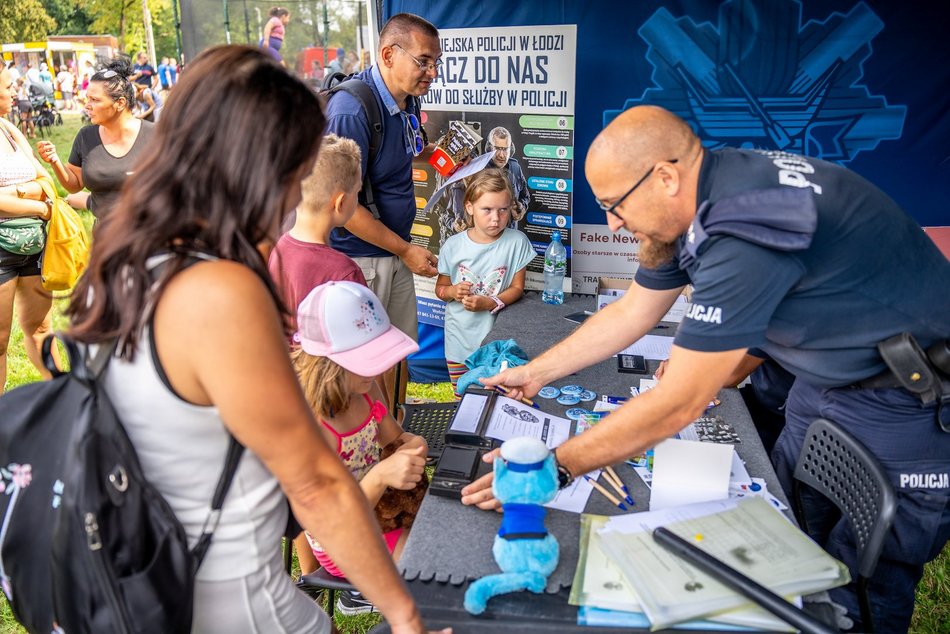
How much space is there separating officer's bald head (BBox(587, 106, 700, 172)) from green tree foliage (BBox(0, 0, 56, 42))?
31.4 metres

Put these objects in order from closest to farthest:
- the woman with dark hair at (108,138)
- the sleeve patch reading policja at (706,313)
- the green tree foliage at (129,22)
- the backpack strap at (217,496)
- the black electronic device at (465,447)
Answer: the backpack strap at (217,496) → the sleeve patch reading policja at (706,313) → the black electronic device at (465,447) → the woman with dark hair at (108,138) → the green tree foliage at (129,22)

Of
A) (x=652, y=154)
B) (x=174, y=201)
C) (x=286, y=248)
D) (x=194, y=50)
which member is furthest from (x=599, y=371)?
(x=194, y=50)

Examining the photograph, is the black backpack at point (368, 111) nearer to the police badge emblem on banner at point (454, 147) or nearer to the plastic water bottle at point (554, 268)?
the police badge emblem on banner at point (454, 147)

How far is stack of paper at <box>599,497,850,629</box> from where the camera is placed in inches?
53.3

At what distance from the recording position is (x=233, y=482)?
3.94 feet

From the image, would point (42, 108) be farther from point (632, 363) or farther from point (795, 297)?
point (795, 297)

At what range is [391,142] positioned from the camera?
3369 millimetres

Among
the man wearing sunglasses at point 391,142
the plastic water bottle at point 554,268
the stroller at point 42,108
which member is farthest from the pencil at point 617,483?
the stroller at point 42,108

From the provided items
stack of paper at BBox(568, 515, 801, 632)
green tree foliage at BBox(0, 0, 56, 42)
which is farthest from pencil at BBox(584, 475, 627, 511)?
green tree foliage at BBox(0, 0, 56, 42)

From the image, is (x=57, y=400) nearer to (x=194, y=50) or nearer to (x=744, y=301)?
(x=744, y=301)

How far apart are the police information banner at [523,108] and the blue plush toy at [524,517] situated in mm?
2362

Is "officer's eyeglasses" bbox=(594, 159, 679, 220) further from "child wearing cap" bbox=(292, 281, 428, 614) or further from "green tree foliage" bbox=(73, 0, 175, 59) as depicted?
"green tree foliage" bbox=(73, 0, 175, 59)

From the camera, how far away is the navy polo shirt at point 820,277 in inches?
62.4

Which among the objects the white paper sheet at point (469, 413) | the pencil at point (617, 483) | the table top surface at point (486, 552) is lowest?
the table top surface at point (486, 552)
